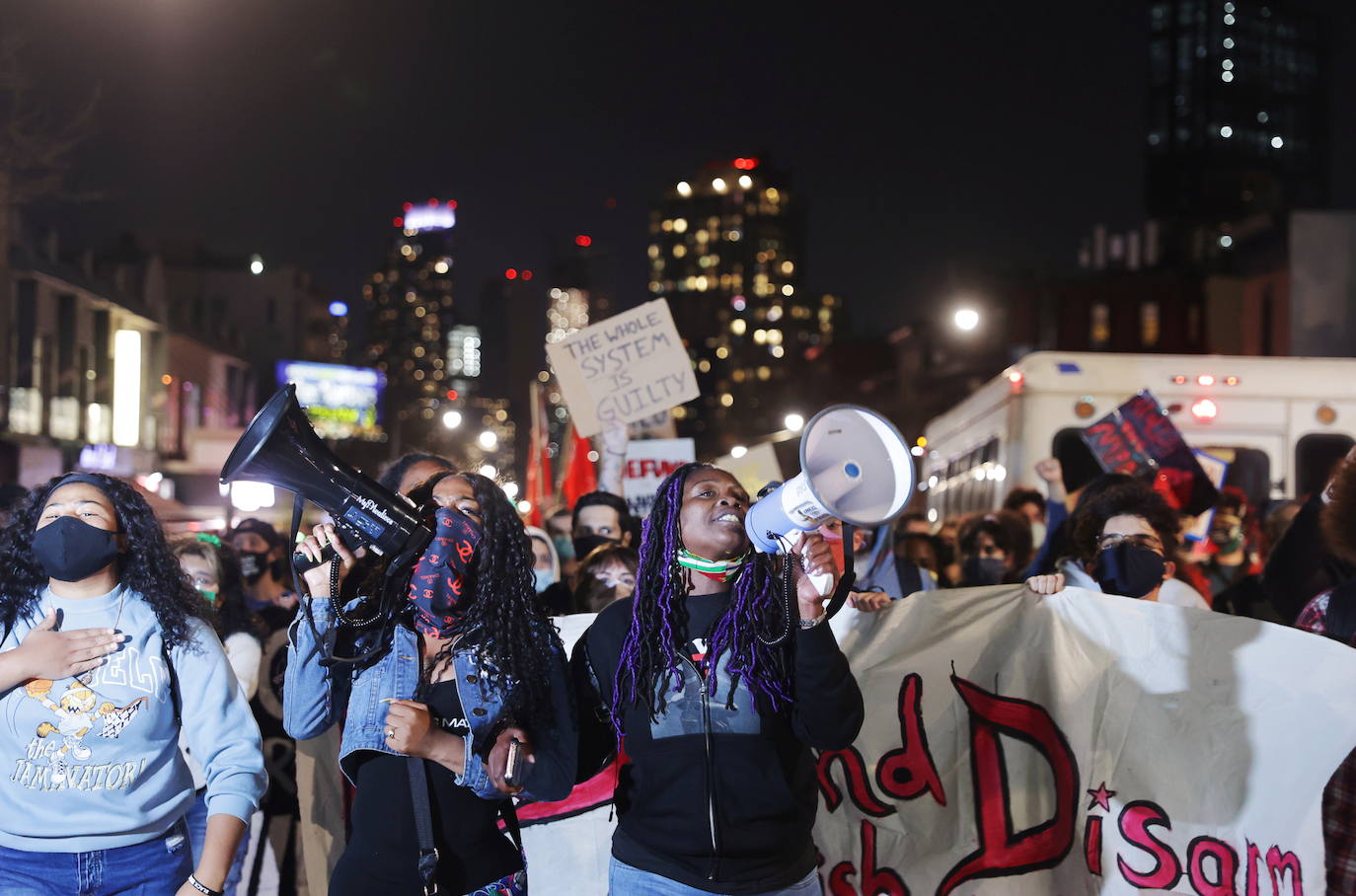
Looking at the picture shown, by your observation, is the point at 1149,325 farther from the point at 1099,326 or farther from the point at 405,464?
the point at 405,464

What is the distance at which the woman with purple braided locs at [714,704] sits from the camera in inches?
131

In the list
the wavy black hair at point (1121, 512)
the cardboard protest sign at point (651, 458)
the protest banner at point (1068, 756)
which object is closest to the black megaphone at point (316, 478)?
the protest banner at point (1068, 756)

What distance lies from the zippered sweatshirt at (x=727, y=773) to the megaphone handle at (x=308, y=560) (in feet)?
2.86

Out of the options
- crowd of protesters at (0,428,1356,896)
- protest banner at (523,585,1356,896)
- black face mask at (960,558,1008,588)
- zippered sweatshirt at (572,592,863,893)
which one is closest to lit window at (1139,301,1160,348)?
black face mask at (960,558,1008,588)

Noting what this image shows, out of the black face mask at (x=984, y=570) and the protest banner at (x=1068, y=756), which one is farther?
the black face mask at (x=984, y=570)

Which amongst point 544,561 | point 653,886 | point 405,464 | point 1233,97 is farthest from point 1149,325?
point 1233,97

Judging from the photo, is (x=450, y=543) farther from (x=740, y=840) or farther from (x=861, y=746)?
(x=861, y=746)

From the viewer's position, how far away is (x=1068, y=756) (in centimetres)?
480

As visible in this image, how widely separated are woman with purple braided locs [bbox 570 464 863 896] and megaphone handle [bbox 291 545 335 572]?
793 millimetres

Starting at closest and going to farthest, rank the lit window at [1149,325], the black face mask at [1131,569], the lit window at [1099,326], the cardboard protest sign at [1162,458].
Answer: the black face mask at [1131,569], the cardboard protest sign at [1162,458], the lit window at [1149,325], the lit window at [1099,326]

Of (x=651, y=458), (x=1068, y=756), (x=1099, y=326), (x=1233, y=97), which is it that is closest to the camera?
(x=1068, y=756)

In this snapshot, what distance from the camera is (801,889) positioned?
343cm

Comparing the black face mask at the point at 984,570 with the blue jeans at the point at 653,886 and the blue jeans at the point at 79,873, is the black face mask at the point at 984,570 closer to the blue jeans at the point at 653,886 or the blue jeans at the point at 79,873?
the blue jeans at the point at 653,886

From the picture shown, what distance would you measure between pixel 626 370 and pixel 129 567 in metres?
5.43
